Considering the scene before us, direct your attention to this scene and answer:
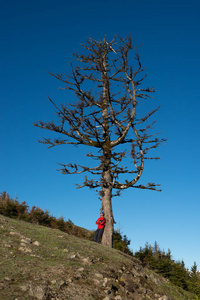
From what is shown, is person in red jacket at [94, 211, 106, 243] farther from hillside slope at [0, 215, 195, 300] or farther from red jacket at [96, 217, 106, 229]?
hillside slope at [0, 215, 195, 300]

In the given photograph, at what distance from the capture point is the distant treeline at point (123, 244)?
1686 cm

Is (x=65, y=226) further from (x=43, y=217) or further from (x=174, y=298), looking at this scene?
(x=174, y=298)

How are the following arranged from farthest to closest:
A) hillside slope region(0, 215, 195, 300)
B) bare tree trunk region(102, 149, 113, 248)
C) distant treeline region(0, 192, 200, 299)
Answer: distant treeline region(0, 192, 200, 299), bare tree trunk region(102, 149, 113, 248), hillside slope region(0, 215, 195, 300)

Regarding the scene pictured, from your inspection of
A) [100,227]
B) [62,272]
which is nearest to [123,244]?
[100,227]

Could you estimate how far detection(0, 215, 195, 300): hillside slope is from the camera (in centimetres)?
664

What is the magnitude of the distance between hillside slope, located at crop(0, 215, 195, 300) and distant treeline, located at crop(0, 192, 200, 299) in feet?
19.8

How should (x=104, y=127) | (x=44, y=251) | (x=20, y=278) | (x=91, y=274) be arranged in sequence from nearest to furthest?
(x=20, y=278) < (x=91, y=274) < (x=44, y=251) < (x=104, y=127)

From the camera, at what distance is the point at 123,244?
18.1 meters

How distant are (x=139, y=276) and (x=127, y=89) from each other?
36.0ft

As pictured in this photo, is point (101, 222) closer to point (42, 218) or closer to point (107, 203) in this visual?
point (107, 203)

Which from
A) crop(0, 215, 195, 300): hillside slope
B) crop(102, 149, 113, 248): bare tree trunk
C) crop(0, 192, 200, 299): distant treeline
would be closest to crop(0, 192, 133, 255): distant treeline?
crop(0, 192, 200, 299): distant treeline

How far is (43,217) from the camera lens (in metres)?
18.4

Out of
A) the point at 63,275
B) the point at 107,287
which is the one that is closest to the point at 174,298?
the point at 107,287

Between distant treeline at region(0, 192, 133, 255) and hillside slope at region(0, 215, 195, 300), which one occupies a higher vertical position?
distant treeline at region(0, 192, 133, 255)
